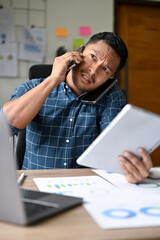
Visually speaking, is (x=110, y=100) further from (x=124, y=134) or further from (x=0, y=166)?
(x=0, y=166)

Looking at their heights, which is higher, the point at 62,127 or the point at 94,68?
the point at 94,68

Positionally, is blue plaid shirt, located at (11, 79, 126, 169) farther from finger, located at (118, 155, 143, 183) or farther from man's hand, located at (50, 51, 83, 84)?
finger, located at (118, 155, 143, 183)

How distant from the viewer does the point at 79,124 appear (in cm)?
140

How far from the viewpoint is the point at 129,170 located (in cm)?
89

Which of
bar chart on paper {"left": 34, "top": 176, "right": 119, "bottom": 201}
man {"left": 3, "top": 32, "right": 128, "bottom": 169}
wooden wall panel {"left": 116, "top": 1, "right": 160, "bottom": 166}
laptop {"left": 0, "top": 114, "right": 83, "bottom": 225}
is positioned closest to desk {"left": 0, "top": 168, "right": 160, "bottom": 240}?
laptop {"left": 0, "top": 114, "right": 83, "bottom": 225}

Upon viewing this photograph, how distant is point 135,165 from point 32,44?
2267mm

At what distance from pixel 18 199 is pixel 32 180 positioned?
418 millimetres

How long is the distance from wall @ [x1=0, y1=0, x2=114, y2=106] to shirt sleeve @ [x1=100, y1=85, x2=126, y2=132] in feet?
5.22

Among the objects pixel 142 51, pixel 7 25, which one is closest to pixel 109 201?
pixel 7 25

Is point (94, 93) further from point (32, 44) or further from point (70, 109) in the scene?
point (32, 44)

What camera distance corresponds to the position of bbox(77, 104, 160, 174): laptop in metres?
0.74

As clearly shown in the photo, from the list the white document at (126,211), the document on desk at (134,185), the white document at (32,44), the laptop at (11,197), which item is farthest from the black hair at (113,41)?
the white document at (32,44)

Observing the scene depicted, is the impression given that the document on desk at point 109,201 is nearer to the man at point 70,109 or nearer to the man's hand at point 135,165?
the man's hand at point 135,165

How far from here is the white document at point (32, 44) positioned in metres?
2.88
